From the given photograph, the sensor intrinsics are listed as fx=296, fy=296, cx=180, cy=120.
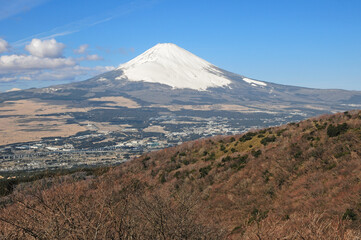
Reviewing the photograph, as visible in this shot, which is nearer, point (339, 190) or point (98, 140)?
point (339, 190)

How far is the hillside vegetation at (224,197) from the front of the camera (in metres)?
9.41

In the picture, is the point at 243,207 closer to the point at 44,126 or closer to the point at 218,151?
the point at 218,151

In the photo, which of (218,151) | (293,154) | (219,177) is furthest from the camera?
(218,151)

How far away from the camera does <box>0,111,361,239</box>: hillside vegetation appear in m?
9.41

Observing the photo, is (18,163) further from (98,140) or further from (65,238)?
(65,238)

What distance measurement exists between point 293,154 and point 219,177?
20.5 feet

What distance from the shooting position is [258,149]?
28.2 meters

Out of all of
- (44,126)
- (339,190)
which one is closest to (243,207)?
(339,190)

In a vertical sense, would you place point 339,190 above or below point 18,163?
above

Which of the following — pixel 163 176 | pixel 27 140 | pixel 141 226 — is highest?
pixel 141 226

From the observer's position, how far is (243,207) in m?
18.7

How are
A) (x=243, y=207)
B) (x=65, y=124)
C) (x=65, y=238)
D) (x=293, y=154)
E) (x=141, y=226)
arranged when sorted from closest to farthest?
(x=65, y=238) → (x=141, y=226) → (x=243, y=207) → (x=293, y=154) → (x=65, y=124)

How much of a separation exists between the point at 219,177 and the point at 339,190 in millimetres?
10723

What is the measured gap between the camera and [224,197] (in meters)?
21.0
